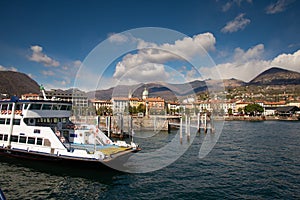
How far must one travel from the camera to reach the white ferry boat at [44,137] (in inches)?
645

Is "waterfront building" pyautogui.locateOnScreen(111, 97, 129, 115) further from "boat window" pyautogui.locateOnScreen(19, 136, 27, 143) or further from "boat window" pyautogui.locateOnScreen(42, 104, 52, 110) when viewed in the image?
"boat window" pyautogui.locateOnScreen(19, 136, 27, 143)

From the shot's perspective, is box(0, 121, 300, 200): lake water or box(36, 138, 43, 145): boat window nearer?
box(0, 121, 300, 200): lake water

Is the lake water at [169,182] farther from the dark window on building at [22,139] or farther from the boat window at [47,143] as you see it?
the dark window on building at [22,139]

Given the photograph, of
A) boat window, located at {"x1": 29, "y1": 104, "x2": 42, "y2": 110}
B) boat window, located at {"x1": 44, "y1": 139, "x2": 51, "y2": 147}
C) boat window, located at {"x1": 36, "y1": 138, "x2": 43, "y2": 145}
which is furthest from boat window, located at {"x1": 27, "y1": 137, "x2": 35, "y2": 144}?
boat window, located at {"x1": 29, "y1": 104, "x2": 42, "y2": 110}

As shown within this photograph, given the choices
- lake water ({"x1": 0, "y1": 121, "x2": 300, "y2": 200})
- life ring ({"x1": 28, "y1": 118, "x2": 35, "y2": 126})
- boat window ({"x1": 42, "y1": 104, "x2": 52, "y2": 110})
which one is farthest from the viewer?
boat window ({"x1": 42, "y1": 104, "x2": 52, "y2": 110})

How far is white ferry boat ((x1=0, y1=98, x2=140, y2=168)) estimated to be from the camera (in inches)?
645

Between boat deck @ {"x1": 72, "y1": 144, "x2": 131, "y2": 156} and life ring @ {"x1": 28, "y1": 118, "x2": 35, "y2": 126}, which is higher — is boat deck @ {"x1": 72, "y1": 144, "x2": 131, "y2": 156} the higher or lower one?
the lower one

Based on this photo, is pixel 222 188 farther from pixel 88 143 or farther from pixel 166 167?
pixel 88 143

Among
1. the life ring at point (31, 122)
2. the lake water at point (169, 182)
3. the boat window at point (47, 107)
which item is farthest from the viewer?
the boat window at point (47, 107)

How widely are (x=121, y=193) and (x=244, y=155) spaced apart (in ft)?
52.8

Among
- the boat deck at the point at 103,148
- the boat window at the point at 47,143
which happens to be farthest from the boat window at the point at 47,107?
the boat deck at the point at 103,148

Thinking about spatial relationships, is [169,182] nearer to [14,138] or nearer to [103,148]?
[103,148]

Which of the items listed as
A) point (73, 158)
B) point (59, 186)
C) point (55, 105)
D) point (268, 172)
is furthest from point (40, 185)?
point (268, 172)

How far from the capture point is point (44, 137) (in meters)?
18.0
